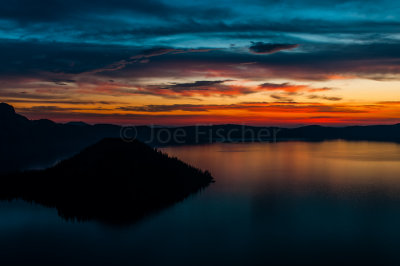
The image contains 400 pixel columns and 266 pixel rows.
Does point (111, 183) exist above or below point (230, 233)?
above

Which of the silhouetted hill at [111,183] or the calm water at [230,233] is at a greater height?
the silhouetted hill at [111,183]

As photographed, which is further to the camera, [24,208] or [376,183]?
[376,183]

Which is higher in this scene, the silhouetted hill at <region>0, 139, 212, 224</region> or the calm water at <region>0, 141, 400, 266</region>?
the silhouetted hill at <region>0, 139, 212, 224</region>

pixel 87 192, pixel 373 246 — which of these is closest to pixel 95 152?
pixel 87 192

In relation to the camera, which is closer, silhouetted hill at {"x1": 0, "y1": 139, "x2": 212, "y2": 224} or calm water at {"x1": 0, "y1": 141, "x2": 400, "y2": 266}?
calm water at {"x1": 0, "y1": 141, "x2": 400, "y2": 266}

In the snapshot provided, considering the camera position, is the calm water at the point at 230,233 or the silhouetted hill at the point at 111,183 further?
the silhouetted hill at the point at 111,183

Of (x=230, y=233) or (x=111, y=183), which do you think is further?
(x=111, y=183)

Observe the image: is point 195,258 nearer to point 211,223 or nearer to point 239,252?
point 239,252

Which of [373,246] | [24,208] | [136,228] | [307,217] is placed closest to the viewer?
[373,246]
